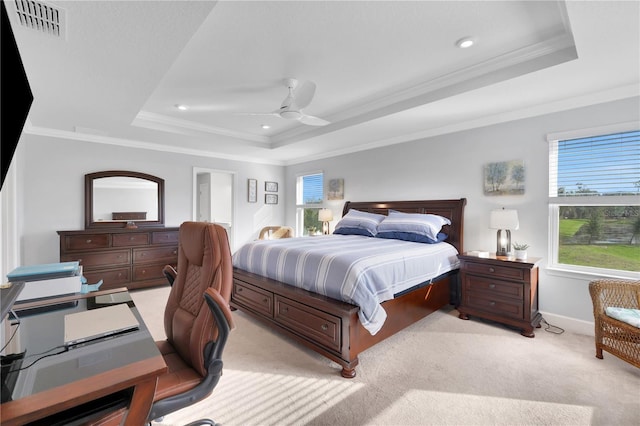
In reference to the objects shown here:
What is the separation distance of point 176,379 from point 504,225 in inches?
132

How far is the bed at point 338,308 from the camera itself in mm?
2262

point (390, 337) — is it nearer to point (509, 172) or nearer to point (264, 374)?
point (264, 374)

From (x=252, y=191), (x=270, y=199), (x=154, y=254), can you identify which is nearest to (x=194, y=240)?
(x=154, y=254)

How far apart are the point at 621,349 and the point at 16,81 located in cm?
411

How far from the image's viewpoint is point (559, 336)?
9.50ft

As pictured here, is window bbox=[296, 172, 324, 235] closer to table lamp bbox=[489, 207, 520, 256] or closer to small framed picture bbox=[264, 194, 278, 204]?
small framed picture bbox=[264, 194, 278, 204]

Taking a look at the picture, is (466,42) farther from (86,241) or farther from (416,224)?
(86,241)

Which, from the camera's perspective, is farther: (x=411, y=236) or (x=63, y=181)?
(x=63, y=181)

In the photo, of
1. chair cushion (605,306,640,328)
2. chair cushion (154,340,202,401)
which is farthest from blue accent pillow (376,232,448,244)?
chair cushion (154,340,202,401)

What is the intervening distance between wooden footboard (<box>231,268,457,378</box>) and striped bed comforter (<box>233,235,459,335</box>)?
0.09 meters

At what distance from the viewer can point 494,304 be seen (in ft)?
10.3

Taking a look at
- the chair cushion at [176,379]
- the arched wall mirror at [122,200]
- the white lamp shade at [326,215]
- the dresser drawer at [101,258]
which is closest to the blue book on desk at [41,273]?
the chair cushion at [176,379]

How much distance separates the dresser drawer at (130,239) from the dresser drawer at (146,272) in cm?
37

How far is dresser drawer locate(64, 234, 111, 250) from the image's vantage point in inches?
156
